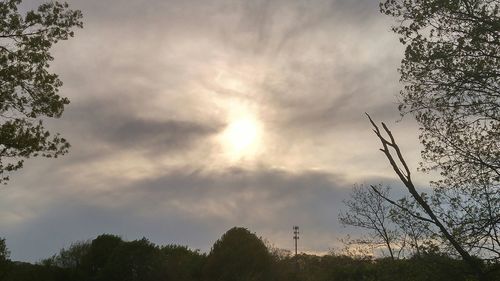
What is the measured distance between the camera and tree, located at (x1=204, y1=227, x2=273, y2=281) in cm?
4566

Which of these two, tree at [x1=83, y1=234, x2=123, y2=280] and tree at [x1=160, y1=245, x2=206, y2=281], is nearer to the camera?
tree at [x1=160, y1=245, x2=206, y2=281]

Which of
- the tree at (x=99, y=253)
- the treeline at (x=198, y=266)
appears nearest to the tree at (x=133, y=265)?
the treeline at (x=198, y=266)

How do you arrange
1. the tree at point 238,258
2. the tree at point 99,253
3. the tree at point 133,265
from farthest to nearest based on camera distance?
the tree at point 99,253
the tree at point 133,265
the tree at point 238,258

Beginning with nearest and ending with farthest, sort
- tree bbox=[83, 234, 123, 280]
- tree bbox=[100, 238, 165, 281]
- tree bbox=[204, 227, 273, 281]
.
A: tree bbox=[204, 227, 273, 281], tree bbox=[100, 238, 165, 281], tree bbox=[83, 234, 123, 280]

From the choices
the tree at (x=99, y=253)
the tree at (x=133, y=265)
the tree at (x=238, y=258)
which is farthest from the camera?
the tree at (x=99, y=253)

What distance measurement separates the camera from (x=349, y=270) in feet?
167

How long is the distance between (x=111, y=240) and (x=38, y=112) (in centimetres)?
3952

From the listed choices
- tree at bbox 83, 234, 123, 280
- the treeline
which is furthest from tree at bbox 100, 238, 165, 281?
tree at bbox 83, 234, 123, 280

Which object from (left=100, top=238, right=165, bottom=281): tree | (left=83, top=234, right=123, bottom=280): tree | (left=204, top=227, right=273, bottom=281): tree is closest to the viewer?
(left=204, top=227, right=273, bottom=281): tree

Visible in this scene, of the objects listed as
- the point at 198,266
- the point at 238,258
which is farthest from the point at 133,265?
the point at 238,258

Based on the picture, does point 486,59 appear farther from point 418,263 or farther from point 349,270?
point 349,270

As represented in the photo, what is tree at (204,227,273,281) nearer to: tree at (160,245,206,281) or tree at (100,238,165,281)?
tree at (160,245,206,281)

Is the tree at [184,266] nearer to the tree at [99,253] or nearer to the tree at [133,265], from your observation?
the tree at [133,265]

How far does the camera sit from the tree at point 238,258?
45.7 m
